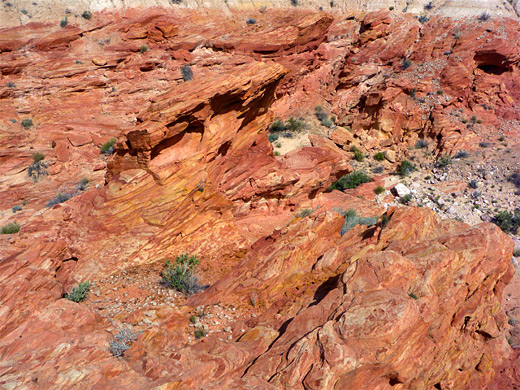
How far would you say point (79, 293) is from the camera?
9.43 meters

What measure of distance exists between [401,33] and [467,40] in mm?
4811

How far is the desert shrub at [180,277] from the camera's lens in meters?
10.4

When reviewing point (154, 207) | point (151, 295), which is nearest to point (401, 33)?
point (154, 207)

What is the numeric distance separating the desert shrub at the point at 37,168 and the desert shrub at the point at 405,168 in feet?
63.2

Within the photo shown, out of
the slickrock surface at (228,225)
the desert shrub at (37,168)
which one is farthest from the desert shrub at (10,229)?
the desert shrub at (37,168)

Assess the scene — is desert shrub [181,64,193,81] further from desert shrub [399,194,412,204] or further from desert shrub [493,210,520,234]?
desert shrub [493,210,520,234]

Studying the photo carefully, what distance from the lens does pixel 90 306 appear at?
9.17m

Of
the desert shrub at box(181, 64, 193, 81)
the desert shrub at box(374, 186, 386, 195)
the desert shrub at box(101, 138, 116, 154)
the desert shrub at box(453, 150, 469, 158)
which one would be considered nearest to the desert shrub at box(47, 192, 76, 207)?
the desert shrub at box(101, 138, 116, 154)

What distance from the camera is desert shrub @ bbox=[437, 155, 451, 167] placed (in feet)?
67.7

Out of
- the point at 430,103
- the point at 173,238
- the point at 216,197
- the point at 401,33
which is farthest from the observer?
the point at 401,33

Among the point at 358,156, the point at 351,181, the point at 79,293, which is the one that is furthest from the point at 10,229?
the point at 358,156

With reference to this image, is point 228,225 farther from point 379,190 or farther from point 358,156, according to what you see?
point 358,156

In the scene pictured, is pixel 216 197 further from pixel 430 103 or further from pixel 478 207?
pixel 430 103

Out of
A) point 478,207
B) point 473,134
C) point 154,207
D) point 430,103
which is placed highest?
point 154,207
